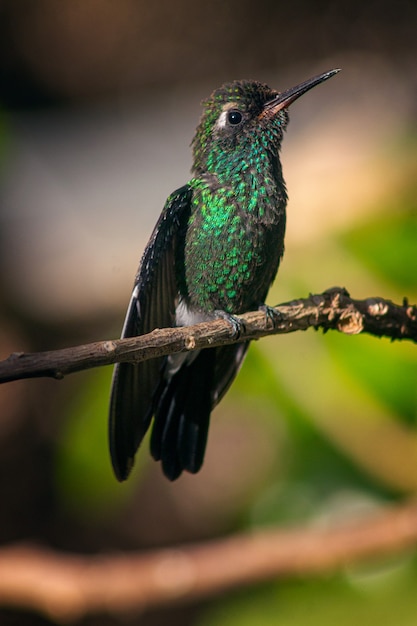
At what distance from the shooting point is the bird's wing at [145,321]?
2.38m

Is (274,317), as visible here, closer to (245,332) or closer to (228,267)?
(245,332)

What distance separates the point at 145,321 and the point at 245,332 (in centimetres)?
40

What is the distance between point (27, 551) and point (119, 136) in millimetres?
2864

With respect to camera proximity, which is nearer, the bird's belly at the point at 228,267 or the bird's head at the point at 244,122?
the bird's belly at the point at 228,267

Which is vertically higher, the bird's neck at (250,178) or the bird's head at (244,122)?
the bird's head at (244,122)

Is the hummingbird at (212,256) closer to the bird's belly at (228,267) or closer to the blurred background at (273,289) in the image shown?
the bird's belly at (228,267)

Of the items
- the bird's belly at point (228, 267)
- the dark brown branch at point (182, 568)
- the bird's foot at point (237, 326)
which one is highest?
the bird's belly at point (228, 267)

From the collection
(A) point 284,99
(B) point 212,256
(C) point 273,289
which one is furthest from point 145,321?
(A) point 284,99

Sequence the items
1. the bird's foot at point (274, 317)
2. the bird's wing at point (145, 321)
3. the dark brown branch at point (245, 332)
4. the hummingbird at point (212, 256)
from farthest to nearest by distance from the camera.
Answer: the hummingbird at point (212, 256) < the bird's wing at point (145, 321) < the bird's foot at point (274, 317) < the dark brown branch at point (245, 332)

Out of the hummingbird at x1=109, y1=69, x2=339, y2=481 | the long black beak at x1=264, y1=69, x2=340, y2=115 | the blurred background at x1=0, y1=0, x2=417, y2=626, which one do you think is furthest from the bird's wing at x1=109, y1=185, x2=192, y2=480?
the blurred background at x1=0, y1=0, x2=417, y2=626

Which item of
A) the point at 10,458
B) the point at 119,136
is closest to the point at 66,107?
the point at 119,136

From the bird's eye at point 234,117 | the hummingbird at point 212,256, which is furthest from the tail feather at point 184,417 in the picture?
the bird's eye at point 234,117

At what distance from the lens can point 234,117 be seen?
285 centimetres

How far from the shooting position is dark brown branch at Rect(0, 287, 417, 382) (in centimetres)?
142
